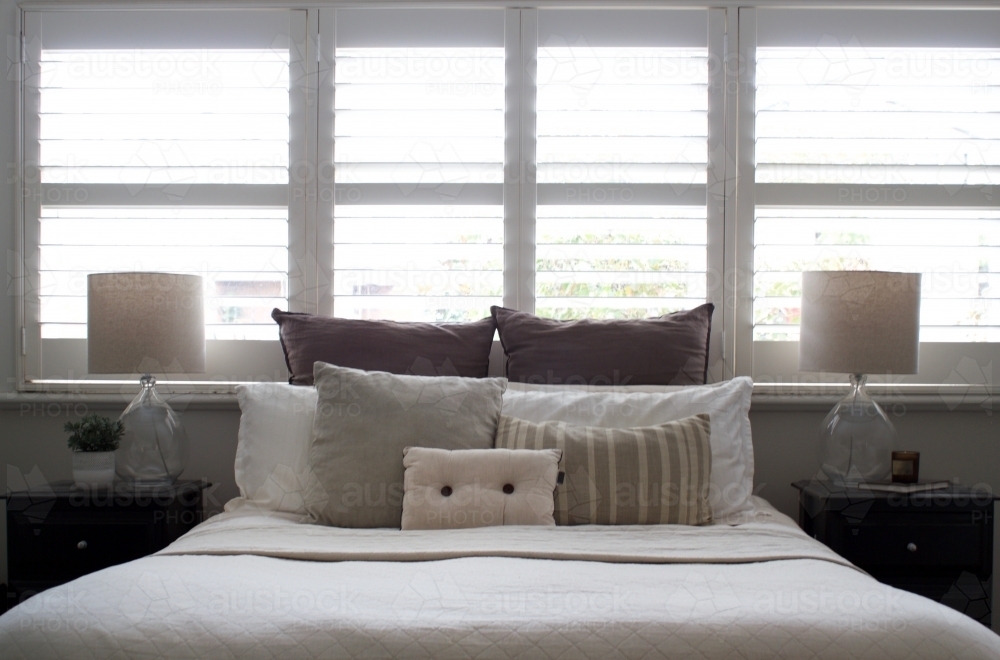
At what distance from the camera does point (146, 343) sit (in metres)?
2.29

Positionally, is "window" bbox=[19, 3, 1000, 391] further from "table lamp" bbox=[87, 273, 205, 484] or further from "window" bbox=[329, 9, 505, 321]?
"table lamp" bbox=[87, 273, 205, 484]

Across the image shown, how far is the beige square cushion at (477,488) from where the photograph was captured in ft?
6.11

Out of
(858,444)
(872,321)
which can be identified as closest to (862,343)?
(872,321)

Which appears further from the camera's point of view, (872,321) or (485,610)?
(872,321)

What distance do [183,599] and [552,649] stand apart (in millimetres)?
640

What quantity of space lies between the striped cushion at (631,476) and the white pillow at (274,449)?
1.96 ft

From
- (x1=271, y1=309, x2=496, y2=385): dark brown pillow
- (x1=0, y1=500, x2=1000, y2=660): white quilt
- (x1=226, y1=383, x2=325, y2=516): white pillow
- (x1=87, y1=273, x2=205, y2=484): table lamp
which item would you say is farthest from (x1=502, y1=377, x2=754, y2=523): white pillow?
(x1=87, y1=273, x2=205, y2=484): table lamp

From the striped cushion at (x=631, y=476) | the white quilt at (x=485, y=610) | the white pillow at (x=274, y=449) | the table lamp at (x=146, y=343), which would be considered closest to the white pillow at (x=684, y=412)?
the striped cushion at (x=631, y=476)

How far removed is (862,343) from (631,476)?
884 mm

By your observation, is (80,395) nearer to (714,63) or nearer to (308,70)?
(308,70)

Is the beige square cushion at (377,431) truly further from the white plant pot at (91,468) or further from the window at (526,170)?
the white plant pot at (91,468)

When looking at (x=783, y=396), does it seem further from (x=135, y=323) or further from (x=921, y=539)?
(x=135, y=323)

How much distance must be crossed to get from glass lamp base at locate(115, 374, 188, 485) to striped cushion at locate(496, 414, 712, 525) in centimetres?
109

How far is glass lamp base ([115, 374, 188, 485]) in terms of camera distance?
234 centimetres
